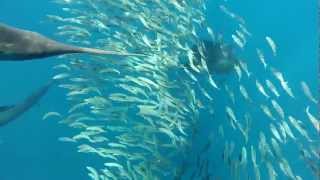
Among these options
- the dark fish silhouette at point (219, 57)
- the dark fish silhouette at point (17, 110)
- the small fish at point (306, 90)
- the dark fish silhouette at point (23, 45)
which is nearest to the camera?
the dark fish silhouette at point (23, 45)

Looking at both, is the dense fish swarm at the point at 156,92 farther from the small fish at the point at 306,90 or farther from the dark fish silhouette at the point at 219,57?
the dark fish silhouette at the point at 219,57

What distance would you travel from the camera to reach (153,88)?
671cm

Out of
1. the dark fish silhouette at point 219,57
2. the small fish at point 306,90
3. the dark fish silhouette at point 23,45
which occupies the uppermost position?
the dark fish silhouette at point 219,57

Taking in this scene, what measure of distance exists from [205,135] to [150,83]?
2.88 m

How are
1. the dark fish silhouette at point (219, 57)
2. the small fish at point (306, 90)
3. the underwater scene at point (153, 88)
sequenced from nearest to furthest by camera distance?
the underwater scene at point (153, 88) → the small fish at point (306, 90) → the dark fish silhouette at point (219, 57)

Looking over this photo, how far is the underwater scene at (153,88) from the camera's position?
644cm

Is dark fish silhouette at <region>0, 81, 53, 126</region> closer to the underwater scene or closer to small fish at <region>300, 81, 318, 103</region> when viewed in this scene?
the underwater scene

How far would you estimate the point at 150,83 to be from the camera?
6402mm

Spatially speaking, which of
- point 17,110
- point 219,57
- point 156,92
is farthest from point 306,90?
point 17,110

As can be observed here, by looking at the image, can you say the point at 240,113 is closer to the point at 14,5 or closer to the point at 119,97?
the point at 119,97

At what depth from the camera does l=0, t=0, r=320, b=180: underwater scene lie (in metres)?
6.44

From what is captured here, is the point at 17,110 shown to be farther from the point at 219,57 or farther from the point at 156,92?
the point at 219,57

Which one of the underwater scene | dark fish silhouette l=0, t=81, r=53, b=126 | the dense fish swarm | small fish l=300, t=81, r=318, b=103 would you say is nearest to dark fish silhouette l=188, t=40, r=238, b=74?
the underwater scene

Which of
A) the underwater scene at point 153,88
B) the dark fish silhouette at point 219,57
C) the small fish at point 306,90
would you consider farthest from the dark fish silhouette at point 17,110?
the small fish at point 306,90
